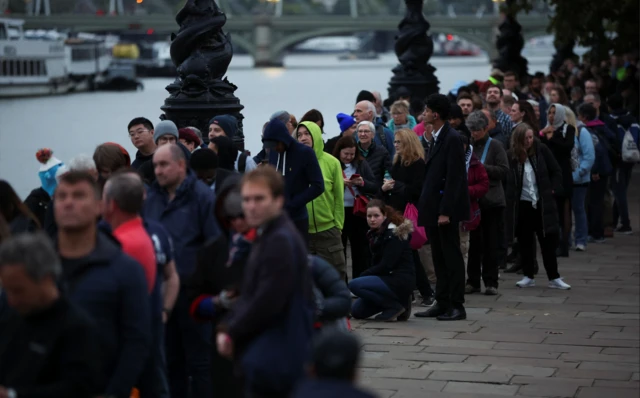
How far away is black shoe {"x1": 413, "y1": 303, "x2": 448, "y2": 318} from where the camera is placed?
10.4m

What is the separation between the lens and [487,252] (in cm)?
1144

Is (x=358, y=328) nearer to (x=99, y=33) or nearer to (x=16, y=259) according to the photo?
(x=16, y=259)

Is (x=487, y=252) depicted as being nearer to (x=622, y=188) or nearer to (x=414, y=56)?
(x=622, y=188)

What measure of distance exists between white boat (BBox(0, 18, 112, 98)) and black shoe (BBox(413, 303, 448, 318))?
3487cm

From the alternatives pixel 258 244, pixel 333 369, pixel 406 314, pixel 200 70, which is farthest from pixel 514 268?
pixel 333 369

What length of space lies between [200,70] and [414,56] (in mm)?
7354

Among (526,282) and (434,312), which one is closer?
(434,312)

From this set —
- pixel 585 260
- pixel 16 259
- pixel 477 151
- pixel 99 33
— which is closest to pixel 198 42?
pixel 477 151

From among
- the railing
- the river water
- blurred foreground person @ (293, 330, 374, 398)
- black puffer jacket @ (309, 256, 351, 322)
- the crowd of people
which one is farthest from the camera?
the railing

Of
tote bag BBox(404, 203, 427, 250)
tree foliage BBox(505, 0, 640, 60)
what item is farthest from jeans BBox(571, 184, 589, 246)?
tree foliage BBox(505, 0, 640, 60)

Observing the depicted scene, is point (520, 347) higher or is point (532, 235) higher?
point (532, 235)

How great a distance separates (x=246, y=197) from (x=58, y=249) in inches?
31.4

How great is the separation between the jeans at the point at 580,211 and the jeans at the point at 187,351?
803cm

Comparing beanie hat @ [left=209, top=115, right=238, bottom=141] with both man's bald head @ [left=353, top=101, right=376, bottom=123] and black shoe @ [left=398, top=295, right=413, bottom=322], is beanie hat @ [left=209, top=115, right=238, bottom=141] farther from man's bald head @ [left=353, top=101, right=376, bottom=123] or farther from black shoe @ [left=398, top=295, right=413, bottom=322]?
man's bald head @ [left=353, top=101, right=376, bottom=123]
